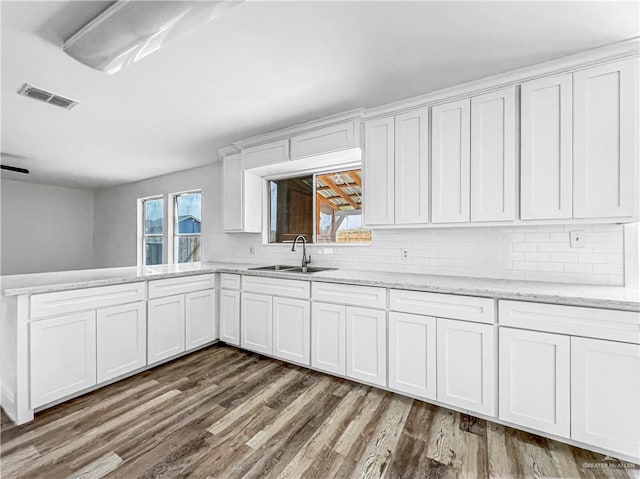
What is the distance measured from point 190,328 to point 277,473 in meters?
1.99

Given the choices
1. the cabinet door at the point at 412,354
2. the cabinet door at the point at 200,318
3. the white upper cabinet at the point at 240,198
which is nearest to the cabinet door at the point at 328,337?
the cabinet door at the point at 412,354

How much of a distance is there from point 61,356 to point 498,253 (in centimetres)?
342

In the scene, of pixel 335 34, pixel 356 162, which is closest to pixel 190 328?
pixel 356 162

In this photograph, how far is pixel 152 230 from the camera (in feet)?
19.6

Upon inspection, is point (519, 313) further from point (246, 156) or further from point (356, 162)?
point (246, 156)

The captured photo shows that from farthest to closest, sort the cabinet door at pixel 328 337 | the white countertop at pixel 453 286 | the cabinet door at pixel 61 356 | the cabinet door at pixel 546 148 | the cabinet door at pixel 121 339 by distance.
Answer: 1. the cabinet door at pixel 328 337
2. the cabinet door at pixel 121 339
3. the cabinet door at pixel 61 356
4. the cabinet door at pixel 546 148
5. the white countertop at pixel 453 286

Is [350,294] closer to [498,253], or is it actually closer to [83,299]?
[498,253]

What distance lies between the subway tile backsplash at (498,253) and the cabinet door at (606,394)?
663 millimetres

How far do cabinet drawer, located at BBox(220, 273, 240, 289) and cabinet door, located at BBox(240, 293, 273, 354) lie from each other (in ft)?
0.54

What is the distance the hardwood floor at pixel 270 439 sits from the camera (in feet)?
5.32

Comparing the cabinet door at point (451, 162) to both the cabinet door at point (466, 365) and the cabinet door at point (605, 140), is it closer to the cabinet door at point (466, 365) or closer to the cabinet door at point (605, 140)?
the cabinet door at point (605, 140)

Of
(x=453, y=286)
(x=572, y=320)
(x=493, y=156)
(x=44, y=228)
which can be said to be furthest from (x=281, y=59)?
(x=44, y=228)

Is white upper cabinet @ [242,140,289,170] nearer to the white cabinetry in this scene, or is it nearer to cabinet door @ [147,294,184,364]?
the white cabinetry

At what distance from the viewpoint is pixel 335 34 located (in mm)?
1765
